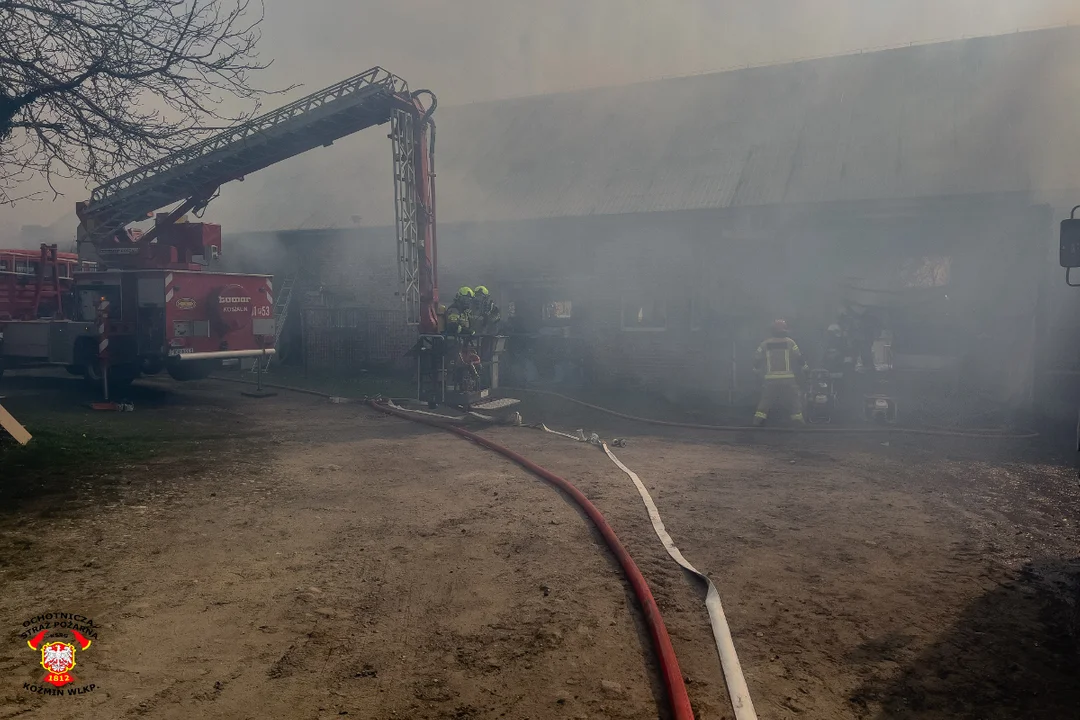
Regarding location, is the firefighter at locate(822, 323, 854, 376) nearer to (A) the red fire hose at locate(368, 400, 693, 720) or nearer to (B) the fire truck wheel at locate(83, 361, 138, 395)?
(A) the red fire hose at locate(368, 400, 693, 720)

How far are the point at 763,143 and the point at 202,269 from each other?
11.4 m

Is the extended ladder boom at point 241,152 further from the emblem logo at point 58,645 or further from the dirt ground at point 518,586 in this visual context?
the emblem logo at point 58,645

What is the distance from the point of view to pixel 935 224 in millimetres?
13008

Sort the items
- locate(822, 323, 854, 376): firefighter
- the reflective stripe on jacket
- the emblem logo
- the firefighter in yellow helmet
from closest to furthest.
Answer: the emblem logo → the reflective stripe on jacket → the firefighter in yellow helmet → locate(822, 323, 854, 376): firefighter

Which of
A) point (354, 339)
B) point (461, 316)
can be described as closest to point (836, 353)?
point (461, 316)

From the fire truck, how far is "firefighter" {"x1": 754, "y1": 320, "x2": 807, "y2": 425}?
4723 millimetres

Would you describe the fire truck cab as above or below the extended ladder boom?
below

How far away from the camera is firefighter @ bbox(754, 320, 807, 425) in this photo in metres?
10.4

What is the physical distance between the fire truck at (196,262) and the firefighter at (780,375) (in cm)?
472

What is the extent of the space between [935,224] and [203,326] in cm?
1273

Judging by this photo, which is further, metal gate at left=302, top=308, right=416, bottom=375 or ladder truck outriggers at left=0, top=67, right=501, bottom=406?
metal gate at left=302, top=308, right=416, bottom=375

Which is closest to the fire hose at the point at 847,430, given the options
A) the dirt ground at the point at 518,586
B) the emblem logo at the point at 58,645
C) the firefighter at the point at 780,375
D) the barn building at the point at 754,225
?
the firefighter at the point at 780,375

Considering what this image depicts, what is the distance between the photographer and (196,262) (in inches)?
500

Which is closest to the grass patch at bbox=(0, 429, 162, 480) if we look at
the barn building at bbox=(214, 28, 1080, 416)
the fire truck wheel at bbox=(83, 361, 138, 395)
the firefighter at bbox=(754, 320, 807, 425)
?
the fire truck wheel at bbox=(83, 361, 138, 395)
